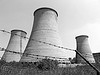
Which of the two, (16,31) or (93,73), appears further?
(16,31)

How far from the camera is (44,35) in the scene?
13461 mm

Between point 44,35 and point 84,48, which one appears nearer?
point 44,35

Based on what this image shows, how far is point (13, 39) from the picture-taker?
19719 mm

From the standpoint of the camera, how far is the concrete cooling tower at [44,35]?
12.9 meters

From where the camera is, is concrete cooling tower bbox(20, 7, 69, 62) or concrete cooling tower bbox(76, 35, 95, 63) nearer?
concrete cooling tower bbox(20, 7, 69, 62)

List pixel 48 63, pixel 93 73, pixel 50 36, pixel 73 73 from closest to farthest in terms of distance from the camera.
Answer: pixel 73 73, pixel 93 73, pixel 48 63, pixel 50 36

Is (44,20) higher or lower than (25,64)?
higher

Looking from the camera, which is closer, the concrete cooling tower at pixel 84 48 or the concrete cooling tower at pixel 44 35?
the concrete cooling tower at pixel 44 35

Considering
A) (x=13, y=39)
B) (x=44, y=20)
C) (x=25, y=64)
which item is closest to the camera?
(x=25, y=64)

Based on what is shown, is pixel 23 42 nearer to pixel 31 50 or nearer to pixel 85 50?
pixel 31 50

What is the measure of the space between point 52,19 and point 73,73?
454 inches

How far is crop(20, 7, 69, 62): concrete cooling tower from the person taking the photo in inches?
507

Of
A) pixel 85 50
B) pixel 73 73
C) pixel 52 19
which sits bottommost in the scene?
pixel 73 73

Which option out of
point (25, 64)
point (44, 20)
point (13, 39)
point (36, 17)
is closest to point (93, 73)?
point (25, 64)
